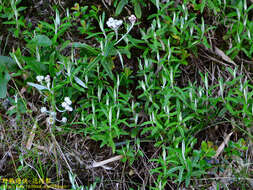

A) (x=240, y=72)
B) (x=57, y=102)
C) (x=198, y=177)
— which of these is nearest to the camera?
(x=198, y=177)

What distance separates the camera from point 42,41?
2.62m

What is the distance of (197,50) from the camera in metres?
2.88

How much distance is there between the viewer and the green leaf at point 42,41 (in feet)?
8.45

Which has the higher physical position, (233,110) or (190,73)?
(190,73)

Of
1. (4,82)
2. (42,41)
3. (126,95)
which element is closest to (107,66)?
(126,95)

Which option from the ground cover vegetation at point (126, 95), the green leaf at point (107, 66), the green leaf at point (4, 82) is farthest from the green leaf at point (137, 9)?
the green leaf at point (4, 82)

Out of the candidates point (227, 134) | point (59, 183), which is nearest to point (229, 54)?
point (227, 134)

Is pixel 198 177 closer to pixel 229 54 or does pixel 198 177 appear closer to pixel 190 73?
pixel 190 73

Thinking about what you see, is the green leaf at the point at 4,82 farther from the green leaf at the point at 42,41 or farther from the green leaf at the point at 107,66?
the green leaf at the point at 107,66

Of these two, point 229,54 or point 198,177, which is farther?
point 229,54

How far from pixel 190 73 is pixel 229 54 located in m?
0.51

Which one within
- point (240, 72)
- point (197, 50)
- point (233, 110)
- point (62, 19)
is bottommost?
point (233, 110)

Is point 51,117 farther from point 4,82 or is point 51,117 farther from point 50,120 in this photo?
point 4,82

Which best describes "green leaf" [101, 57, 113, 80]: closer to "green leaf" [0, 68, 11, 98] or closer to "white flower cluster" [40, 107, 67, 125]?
"white flower cluster" [40, 107, 67, 125]
